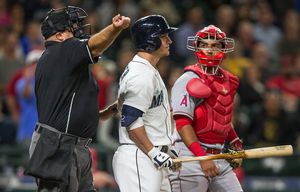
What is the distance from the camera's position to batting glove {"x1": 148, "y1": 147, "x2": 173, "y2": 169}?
7.20m

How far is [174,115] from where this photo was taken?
7793 millimetres

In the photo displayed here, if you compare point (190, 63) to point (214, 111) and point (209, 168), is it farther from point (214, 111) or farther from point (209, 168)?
point (209, 168)

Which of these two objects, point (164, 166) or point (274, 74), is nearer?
point (164, 166)

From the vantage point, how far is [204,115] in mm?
7816

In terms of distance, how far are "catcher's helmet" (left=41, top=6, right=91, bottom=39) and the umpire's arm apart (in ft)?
1.74

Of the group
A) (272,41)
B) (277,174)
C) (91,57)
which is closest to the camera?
(91,57)

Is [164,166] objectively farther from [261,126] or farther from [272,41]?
[272,41]

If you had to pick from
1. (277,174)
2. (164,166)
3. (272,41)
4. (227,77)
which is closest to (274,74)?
(272,41)

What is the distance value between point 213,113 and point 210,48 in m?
0.56

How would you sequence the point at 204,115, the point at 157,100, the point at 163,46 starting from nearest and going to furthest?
the point at 157,100, the point at 163,46, the point at 204,115

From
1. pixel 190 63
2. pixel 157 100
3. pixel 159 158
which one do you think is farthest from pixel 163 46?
pixel 190 63

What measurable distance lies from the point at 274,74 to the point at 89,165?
7.76 m

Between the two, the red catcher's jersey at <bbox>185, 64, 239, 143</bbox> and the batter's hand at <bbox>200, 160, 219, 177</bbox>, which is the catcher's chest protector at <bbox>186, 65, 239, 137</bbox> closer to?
the red catcher's jersey at <bbox>185, 64, 239, 143</bbox>

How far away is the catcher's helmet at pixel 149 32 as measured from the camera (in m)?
7.47
